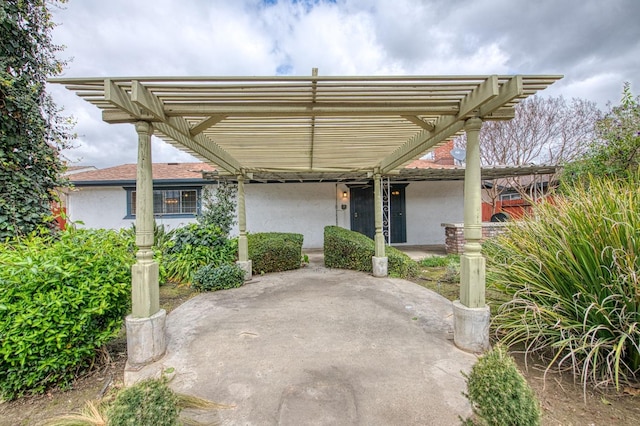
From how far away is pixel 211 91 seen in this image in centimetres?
231

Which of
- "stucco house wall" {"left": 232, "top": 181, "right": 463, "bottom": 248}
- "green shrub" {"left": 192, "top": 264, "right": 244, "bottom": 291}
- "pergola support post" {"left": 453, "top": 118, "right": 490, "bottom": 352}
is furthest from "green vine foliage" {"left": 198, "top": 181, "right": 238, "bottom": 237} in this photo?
"pergola support post" {"left": 453, "top": 118, "right": 490, "bottom": 352}

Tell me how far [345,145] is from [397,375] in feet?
10.6

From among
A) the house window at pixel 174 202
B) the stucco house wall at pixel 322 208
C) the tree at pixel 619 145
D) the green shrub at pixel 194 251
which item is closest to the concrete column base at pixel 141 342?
the green shrub at pixel 194 251

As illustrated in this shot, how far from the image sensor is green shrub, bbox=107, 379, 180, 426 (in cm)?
125

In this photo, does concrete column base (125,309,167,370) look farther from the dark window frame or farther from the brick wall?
the dark window frame

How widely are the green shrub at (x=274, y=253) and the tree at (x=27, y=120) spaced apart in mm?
3454

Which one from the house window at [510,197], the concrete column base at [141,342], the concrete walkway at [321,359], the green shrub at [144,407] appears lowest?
the concrete walkway at [321,359]

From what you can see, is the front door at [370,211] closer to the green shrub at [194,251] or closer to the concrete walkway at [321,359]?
the green shrub at [194,251]

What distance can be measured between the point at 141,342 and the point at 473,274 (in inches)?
127

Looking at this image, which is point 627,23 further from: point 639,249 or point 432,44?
point 639,249

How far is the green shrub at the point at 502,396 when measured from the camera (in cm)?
127

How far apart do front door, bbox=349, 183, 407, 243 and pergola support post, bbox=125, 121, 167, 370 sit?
312 inches

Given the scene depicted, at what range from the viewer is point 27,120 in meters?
3.89

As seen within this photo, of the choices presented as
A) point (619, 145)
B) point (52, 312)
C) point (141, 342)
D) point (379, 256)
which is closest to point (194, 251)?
point (141, 342)
